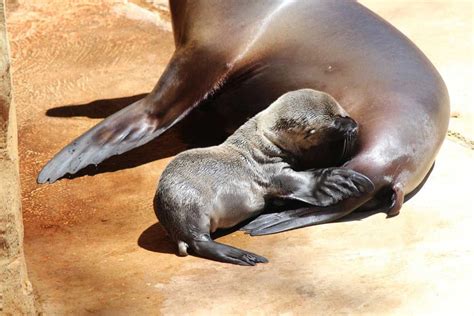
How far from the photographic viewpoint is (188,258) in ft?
14.6

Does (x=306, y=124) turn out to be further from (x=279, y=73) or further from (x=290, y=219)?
(x=279, y=73)

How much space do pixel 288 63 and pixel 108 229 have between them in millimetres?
1271

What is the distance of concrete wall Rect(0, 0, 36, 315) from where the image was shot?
3.48m

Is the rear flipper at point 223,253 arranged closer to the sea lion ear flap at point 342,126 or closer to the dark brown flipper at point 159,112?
the sea lion ear flap at point 342,126

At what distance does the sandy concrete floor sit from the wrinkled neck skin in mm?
331

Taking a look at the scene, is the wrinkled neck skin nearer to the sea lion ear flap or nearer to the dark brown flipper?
the sea lion ear flap

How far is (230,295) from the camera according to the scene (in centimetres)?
412

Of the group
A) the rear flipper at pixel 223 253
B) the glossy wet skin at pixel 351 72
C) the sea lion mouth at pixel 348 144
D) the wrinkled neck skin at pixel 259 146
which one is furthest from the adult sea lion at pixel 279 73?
the rear flipper at pixel 223 253

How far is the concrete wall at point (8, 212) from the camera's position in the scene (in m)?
3.48

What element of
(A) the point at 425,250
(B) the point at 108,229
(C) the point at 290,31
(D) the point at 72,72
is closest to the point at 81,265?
(B) the point at 108,229

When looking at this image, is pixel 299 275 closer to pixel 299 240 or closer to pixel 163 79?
pixel 299 240

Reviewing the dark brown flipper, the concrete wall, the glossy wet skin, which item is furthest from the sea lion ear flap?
the concrete wall

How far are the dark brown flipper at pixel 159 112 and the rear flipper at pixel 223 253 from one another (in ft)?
3.72

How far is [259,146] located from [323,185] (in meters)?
0.32
